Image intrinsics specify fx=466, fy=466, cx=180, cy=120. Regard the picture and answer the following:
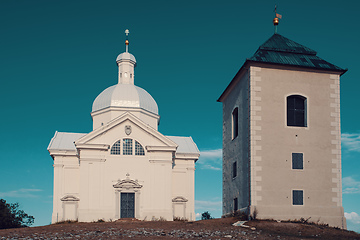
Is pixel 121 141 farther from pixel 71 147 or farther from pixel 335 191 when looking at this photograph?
pixel 335 191

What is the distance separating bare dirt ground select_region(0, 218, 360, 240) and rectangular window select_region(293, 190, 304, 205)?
2.09m

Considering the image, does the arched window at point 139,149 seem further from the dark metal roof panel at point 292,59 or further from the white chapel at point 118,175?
the dark metal roof panel at point 292,59

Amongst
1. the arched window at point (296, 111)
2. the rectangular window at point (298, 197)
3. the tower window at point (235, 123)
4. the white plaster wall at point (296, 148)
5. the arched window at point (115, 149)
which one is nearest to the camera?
the white plaster wall at point (296, 148)

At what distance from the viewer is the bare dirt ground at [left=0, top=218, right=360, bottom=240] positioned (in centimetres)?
2061

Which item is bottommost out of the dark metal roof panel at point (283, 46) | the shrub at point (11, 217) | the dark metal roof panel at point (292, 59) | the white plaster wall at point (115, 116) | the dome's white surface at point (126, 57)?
the shrub at point (11, 217)

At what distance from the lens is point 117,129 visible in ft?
131

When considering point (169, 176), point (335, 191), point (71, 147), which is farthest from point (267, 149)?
point (71, 147)

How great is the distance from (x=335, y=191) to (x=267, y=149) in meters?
4.56

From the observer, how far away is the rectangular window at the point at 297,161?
26.5 meters

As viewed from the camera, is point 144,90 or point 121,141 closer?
point 121,141

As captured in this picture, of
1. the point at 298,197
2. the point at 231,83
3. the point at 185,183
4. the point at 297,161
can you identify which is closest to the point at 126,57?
the point at 185,183

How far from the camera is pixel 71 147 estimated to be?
44.5 m

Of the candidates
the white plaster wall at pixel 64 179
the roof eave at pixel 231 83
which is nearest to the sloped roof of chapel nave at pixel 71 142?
the white plaster wall at pixel 64 179

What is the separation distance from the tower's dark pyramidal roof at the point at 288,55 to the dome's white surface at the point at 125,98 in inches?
804
